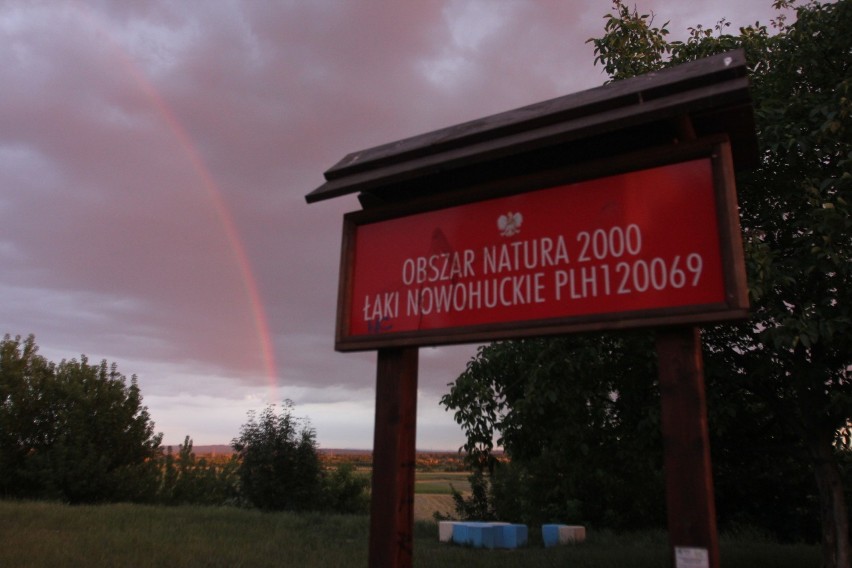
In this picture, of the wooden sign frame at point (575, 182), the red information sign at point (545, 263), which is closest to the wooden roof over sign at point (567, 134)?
the wooden sign frame at point (575, 182)

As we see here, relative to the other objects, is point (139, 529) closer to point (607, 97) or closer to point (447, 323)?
point (447, 323)

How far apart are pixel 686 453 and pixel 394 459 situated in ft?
5.90

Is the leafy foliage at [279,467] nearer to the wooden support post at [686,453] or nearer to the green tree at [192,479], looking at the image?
the green tree at [192,479]

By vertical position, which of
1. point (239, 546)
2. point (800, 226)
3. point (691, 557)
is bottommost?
point (239, 546)

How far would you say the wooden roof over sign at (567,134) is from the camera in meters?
3.39

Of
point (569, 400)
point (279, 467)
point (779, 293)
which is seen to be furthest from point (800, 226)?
point (279, 467)

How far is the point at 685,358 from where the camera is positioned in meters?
3.18

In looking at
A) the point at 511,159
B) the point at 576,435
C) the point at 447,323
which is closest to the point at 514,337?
the point at 447,323

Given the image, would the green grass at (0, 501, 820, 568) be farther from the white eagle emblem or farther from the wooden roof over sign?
the white eagle emblem

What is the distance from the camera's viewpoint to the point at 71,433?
28.8 meters

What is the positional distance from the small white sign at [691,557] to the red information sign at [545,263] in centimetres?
108

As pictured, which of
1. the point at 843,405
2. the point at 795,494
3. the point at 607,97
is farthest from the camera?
the point at 795,494

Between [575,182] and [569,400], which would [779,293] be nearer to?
[569,400]

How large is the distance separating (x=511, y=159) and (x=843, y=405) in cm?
→ 649
